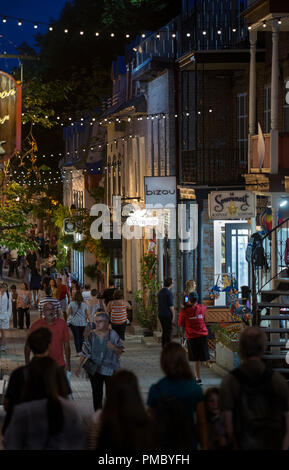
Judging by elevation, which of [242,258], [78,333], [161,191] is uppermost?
[161,191]

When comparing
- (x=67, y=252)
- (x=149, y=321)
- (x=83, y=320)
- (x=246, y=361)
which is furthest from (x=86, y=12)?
(x=246, y=361)

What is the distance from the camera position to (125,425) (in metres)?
6.76

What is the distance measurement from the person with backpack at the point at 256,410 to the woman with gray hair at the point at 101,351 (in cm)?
517

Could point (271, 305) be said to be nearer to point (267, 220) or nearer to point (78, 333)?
point (267, 220)

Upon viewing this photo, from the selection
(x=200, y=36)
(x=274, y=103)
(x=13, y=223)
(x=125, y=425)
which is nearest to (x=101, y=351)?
(x=125, y=425)

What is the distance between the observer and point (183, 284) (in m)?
27.5

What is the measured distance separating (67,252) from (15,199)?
25707mm

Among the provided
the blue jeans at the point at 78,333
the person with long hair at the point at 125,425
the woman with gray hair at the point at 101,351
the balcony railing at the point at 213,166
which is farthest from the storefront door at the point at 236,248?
the person with long hair at the point at 125,425

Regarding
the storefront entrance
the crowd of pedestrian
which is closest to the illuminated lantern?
the storefront entrance

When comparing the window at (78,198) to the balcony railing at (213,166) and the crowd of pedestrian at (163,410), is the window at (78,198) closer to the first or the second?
the balcony railing at (213,166)

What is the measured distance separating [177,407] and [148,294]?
22.6 m

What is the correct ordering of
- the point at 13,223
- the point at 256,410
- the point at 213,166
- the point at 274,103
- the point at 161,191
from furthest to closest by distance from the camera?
the point at 161,191 < the point at 213,166 < the point at 13,223 < the point at 274,103 < the point at 256,410

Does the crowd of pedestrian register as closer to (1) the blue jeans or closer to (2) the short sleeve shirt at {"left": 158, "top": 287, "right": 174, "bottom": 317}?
(1) the blue jeans

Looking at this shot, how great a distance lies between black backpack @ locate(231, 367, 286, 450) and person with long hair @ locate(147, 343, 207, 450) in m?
0.32
